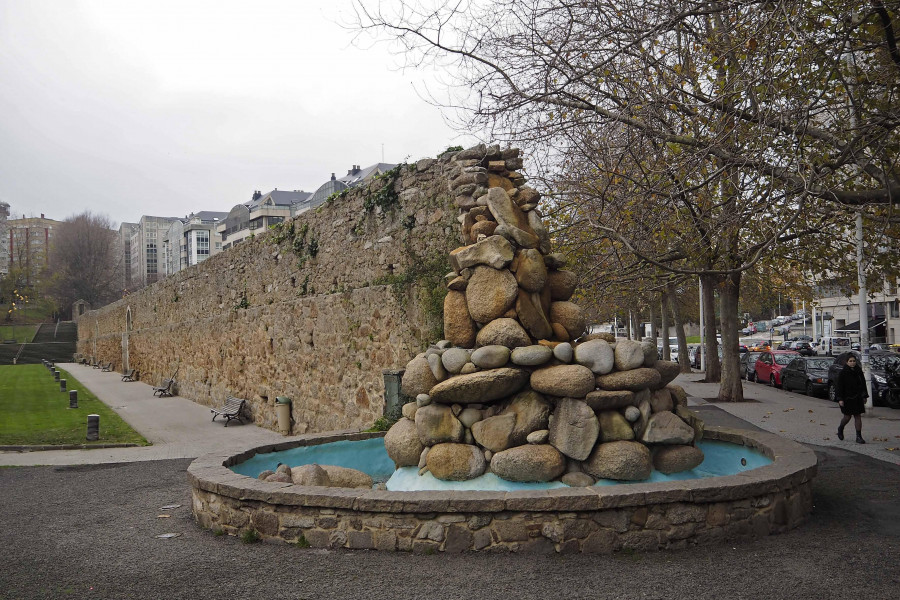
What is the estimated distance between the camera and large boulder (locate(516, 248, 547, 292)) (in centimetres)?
625

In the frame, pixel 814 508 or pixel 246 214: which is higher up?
pixel 246 214

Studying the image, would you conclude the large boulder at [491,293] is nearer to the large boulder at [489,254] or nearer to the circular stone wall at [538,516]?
the large boulder at [489,254]

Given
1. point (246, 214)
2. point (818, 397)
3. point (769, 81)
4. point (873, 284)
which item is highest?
point (246, 214)

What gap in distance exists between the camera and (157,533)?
6.19 m

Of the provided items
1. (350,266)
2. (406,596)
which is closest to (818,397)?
(350,266)

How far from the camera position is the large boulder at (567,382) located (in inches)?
221

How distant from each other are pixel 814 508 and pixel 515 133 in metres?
5.51

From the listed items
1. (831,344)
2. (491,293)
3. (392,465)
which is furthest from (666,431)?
(831,344)

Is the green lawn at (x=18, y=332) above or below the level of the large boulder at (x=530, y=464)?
above

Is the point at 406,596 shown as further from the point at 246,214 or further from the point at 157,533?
the point at 246,214

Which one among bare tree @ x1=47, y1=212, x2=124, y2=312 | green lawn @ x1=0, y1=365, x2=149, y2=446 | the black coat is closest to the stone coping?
the black coat

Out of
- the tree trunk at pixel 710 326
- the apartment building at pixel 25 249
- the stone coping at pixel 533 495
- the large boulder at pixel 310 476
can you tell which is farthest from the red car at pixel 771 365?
the apartment building at pixel 25 249

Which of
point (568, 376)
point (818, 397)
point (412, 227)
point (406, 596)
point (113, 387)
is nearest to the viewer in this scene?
point (406, 596)

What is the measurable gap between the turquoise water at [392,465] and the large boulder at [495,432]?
26 centimetres
